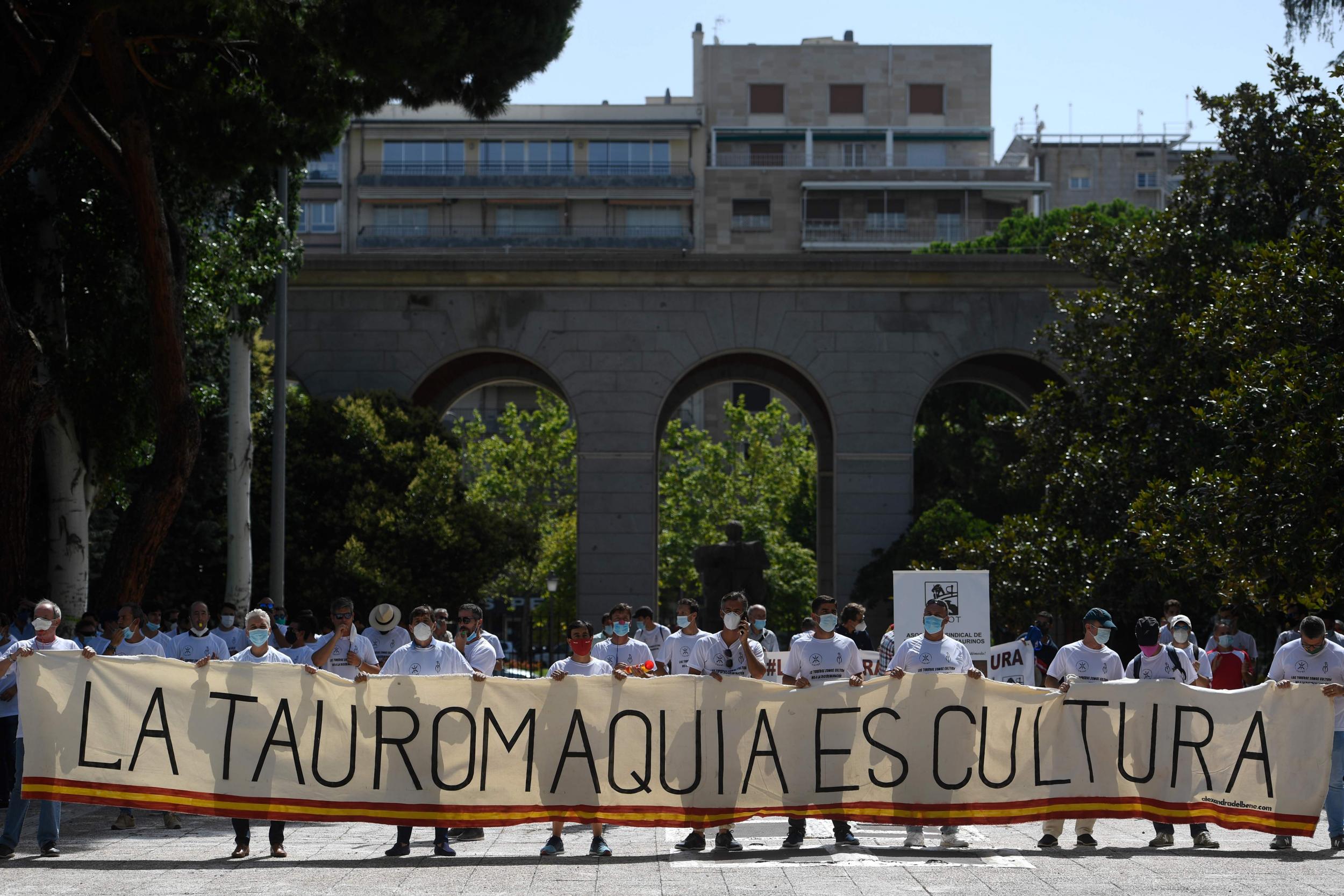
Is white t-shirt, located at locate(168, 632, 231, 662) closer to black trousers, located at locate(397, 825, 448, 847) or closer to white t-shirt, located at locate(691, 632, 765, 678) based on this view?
black trousers, located at locate(397, 825, 448, 847)

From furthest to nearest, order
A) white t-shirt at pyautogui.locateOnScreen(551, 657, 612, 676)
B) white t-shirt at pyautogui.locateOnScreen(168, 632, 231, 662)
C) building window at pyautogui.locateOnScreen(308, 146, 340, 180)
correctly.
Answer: building window at pyautogui.locateOnScreen(308, 146, 340, 180) → white t-shirt at pyautogui.locateOnScreen(168, 632, 231, 662) → white t-shirt at pyautogui.locateOnScreen(551, 657, 612, 676)

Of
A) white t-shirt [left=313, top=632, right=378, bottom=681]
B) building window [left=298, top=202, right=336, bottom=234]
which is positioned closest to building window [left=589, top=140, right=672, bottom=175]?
building window [left=298, top=202, right=336, bottom=234]

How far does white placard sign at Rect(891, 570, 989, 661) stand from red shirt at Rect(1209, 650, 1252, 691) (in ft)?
8.90

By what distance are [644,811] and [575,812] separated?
0.53 m

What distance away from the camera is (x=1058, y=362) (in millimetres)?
36781

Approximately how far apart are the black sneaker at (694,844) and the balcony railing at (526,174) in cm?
6791

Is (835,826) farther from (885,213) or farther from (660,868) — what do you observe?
(885,213)

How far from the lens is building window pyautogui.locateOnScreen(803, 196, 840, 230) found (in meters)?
79.1

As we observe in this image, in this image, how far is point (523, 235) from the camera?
7838 centimetres

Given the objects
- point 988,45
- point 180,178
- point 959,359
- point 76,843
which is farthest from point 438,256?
point 988,45

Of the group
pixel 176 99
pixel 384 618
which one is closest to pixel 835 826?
pixel 384 618

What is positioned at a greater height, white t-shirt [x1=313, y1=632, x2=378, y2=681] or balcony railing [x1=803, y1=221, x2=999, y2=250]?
balcony railing [x1=803, y1=221, x2=999, y2=250]

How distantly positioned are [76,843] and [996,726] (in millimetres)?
7418

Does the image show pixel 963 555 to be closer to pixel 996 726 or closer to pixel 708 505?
pixel 996 726
